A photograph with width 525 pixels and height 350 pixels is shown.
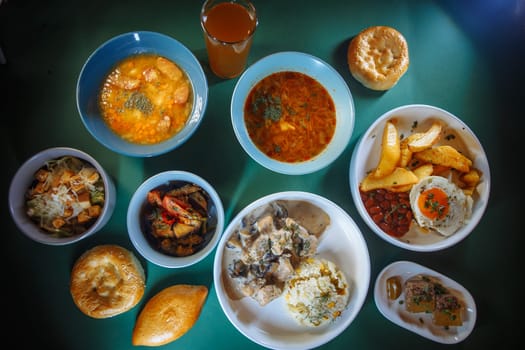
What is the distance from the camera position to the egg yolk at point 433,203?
6.14ft

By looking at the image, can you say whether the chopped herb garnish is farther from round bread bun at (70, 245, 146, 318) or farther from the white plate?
the white plate

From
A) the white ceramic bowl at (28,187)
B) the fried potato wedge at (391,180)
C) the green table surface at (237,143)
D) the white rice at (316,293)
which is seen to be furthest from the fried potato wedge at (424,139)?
the white ceramic bowl at (28,187)

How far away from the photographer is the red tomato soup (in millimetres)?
1889

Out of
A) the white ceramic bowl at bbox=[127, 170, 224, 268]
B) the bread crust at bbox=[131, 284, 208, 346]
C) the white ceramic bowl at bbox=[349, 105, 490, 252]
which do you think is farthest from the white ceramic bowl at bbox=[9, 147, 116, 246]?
the white ceramic bowl at bbox=[349, 105, 490, 252]

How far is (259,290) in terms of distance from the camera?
6.01ft

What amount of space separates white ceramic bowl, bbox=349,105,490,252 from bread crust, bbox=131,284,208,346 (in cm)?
89

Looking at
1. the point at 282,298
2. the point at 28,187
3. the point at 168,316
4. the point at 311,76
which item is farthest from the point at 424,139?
the point at 28,187

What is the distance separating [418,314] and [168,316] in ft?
3.93

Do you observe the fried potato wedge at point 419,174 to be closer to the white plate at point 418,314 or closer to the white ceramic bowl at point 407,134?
the white ceramic bowl at point 407,134

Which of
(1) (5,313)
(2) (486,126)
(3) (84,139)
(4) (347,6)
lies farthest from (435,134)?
(1) (5,313)

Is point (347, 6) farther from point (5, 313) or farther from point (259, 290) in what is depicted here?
point (5, 313)

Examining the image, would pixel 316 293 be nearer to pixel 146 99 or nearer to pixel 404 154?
pixel 404 154

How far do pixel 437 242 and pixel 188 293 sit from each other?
1192mm

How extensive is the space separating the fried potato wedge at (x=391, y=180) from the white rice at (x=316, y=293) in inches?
16.1
